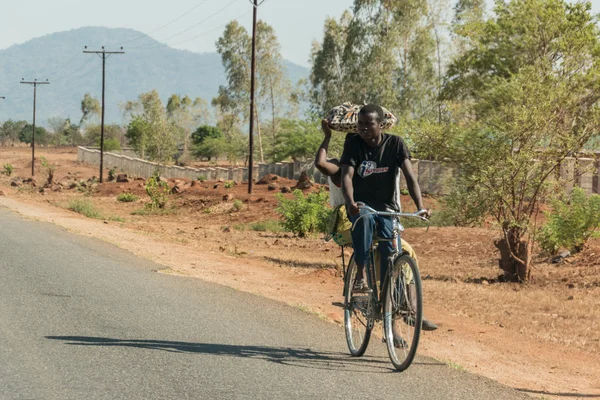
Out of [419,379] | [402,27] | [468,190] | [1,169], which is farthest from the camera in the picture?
[1,169]

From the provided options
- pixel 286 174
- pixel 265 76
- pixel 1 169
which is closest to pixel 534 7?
pixel 286 174

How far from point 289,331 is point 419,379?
7.41 ft

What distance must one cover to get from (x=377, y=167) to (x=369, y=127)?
12.6 inches

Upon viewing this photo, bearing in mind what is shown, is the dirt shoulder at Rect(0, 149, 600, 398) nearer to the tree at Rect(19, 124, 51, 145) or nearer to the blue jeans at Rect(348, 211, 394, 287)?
the blue jeans at Rect(348, 211, 394, 287)

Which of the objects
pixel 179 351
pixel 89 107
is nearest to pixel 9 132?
pixel 89 107

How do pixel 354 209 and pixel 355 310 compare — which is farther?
pixel 355 310

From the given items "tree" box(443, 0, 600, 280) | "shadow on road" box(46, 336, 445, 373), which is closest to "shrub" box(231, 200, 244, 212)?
"tree" box(443, 0, 600, 280)

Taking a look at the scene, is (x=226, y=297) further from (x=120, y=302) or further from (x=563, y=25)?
(x=563, y=25)

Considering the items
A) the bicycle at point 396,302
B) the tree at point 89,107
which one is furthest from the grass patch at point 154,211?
the tree at point 89,107

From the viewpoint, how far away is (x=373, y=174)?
7.26m

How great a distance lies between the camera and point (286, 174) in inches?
2287

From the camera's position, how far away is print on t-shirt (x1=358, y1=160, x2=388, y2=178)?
7.23 meters

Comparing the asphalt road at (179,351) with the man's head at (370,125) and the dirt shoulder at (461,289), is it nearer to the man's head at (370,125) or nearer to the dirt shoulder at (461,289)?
→ the dirt shoulder at (461,289)

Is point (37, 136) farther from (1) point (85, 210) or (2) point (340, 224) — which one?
(2) point (340, 224)
